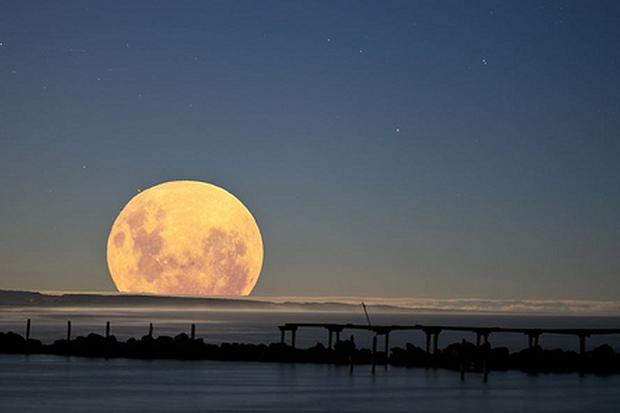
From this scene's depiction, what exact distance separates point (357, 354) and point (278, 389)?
19.0 m

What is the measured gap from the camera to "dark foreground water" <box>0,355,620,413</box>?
189 feet

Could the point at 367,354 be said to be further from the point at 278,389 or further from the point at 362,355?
the point at 278,389

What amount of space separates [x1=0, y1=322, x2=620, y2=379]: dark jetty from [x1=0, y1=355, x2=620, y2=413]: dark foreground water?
2.25 metres

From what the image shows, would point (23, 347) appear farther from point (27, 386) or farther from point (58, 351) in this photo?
point (27, 386)

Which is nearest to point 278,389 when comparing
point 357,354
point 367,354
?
point 357,354

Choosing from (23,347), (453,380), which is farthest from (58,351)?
(453,380)

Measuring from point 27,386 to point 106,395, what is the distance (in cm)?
657

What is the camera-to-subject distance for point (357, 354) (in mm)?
83188

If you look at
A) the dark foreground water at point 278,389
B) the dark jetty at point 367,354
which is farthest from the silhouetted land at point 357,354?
the dark foreground water at point 278,389

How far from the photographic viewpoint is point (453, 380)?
71.5 meters

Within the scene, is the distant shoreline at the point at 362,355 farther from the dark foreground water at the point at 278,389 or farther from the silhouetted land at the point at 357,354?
the dark foreground water at the point at 278,389

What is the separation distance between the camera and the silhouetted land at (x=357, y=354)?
8019 cm

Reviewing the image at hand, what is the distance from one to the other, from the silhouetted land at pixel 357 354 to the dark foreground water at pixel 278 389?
7.58 feet

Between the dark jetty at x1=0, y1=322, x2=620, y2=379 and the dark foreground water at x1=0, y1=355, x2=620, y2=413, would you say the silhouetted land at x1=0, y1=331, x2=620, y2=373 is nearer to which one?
the dark jetty at x1=0, y1=322, x2=620, y2=379
